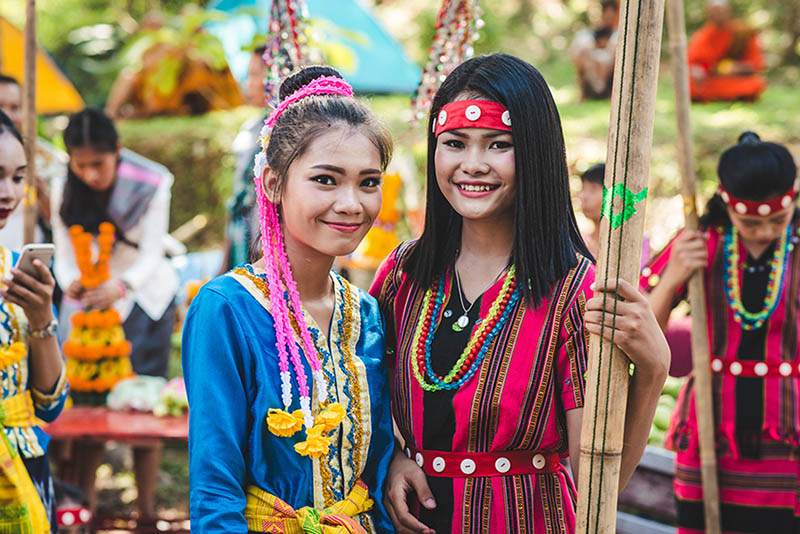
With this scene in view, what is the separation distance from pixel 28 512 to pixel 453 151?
5.05 feet

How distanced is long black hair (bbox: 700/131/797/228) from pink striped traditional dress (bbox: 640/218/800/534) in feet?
0.85

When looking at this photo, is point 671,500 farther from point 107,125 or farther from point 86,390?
point 107,125

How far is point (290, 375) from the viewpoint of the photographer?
6.59 feet

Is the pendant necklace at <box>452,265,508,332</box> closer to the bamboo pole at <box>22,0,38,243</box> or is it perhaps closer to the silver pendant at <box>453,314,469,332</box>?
the silver pendant at <box>453,314,469,332</box>

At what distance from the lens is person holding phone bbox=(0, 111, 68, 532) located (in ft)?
8.16

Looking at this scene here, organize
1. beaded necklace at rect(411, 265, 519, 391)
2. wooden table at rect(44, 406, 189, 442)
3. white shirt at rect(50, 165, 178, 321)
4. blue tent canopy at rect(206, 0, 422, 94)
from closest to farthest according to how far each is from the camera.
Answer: beaded necklace at rect(411, 265, 519, 391)
wooden table at rect(44, 406, 189, 442)
white shirt at rect(50, 165, 178, 321)
blue tent canopy at rect(206, 0, 422, 94)

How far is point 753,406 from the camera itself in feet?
11.3

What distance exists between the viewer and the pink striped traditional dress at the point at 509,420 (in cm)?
205

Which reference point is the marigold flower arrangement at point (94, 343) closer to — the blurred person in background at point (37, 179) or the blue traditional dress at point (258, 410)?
the blurred person in background at point (37, 179)

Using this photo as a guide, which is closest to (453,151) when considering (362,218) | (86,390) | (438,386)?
(362,218)

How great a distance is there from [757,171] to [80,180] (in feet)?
11.4

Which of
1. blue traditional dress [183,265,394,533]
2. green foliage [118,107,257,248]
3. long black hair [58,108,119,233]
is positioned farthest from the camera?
green foliage [118,107,257,248]

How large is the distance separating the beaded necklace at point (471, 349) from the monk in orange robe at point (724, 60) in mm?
9737

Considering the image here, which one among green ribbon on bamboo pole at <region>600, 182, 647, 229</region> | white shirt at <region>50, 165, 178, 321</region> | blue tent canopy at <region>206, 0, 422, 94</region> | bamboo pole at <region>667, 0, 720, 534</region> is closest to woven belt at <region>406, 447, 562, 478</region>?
green ribbon on bamboo pole at <region>600, 182, 647, 229</region>
